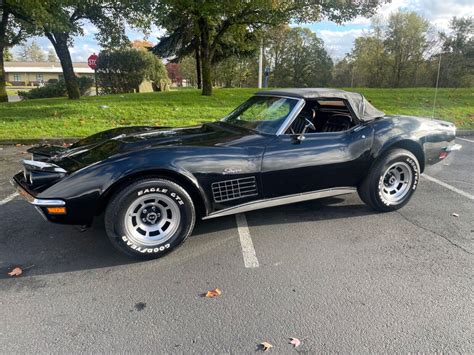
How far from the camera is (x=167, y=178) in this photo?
9.96ft

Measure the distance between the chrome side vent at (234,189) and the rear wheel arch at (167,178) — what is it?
14cm

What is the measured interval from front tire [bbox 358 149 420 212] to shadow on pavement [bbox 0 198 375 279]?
238 millimetres

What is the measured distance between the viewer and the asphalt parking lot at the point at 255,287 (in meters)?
2.13

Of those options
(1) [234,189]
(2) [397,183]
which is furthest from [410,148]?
(1) [234,189]

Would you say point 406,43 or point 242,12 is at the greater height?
point 406,43

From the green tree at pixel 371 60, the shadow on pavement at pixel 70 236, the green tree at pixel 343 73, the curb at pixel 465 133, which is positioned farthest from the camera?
the green tree at pixel 343 73

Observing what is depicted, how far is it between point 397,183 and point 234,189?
2.13 meters

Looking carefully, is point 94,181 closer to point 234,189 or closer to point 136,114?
point 234,189

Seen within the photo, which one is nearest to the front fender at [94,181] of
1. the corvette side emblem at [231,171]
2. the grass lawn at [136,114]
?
the corvette side emblem at [231,171]

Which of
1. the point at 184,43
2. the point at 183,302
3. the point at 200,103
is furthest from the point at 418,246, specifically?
the point at 184,43

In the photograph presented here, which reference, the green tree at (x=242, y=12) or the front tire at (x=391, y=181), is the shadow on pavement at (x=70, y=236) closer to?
the front tire at (x=391, y=181)

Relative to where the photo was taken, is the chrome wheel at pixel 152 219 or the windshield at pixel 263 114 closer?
the chrome wheel at pixel 152 219

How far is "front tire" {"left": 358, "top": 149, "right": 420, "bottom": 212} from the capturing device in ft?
12.6

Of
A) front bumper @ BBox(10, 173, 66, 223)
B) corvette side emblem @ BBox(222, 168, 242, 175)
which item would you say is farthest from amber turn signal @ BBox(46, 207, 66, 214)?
corvette side emblem @ BBox(222, 168, 242, 175)
